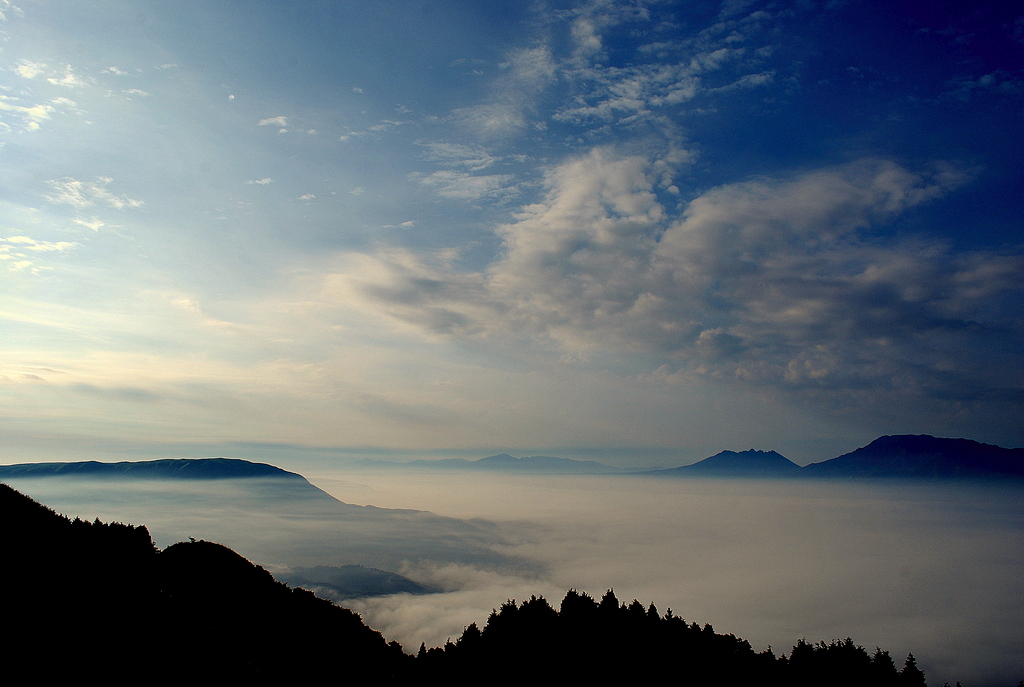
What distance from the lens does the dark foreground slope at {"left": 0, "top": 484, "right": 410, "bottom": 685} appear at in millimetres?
23609

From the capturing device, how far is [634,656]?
169 feet

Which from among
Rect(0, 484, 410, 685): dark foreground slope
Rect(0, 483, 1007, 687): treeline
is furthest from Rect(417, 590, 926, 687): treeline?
Rect(0, 484, 410, 685): dark foreground slope

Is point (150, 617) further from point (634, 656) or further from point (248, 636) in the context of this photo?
point (634, 656)

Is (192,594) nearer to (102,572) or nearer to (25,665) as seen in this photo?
(102,572)

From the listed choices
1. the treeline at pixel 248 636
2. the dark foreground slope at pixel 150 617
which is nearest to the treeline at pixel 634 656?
the treeline at pixel 248 636

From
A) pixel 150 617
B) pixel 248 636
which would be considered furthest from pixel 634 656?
pixel 150 617

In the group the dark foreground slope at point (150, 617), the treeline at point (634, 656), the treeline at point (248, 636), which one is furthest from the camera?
the treeline at point (634, 656)

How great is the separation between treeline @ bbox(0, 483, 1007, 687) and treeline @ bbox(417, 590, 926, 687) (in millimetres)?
134

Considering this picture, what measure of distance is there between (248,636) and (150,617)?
9.64 metres

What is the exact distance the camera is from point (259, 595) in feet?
139

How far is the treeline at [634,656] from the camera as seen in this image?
48.1 meters

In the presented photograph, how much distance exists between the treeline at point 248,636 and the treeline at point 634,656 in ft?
0.44

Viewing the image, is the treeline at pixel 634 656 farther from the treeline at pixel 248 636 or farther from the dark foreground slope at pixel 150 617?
the dark foreground slope at pixel 150 617

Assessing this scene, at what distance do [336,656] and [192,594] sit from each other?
12.3 meters
